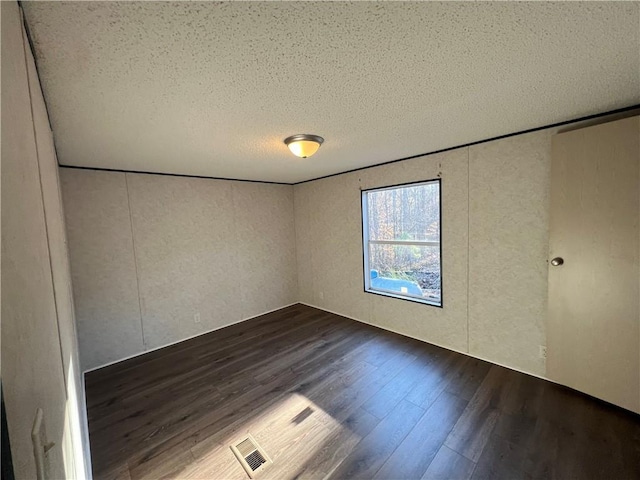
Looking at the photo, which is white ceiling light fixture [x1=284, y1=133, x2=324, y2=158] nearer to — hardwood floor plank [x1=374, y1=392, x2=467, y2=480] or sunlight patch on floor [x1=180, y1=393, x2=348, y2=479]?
sunlight patch on floor [x1=180, y1=393, x2=348, y2=479]

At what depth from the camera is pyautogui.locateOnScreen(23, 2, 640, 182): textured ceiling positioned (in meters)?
0.96

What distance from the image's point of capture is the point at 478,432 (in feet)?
6.05

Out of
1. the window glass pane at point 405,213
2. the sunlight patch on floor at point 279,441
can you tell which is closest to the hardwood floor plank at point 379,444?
the sunlight patch on floor at point 279,441

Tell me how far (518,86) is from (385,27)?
1.04 metres

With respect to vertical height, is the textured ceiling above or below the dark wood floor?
above

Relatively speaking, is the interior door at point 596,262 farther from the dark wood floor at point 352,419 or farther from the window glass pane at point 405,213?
the window glass pane at point 405,213

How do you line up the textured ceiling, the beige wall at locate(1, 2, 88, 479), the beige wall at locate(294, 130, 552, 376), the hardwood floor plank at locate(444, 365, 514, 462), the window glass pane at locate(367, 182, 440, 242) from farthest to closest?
the window glass pane at locate(367, 182, 440, 242) < the beige wall at locate(294, 130, 552, 376) < the hardwood floor plank at locate(444, 365, 514, 462) < the textured ceiling < the beige wall at locate(1, 2, 88, 479)

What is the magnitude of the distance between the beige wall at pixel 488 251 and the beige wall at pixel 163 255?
6.07ft

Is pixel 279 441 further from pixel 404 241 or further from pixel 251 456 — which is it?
pixel 404 241

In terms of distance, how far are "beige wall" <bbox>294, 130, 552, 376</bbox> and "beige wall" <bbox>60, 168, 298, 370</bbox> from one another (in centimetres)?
185

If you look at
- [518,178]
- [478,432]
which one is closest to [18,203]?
[478,432]

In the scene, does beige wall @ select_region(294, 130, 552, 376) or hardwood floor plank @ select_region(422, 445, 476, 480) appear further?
beige wall @ select_region(294, 130, 552, 376)

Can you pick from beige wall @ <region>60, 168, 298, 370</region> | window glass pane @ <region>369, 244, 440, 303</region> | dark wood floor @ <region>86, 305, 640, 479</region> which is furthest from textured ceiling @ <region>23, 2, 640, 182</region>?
dark wood floor @ <region>86, 305, 640, 479</region>

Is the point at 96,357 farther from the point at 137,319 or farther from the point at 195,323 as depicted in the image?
the point at 195,323
